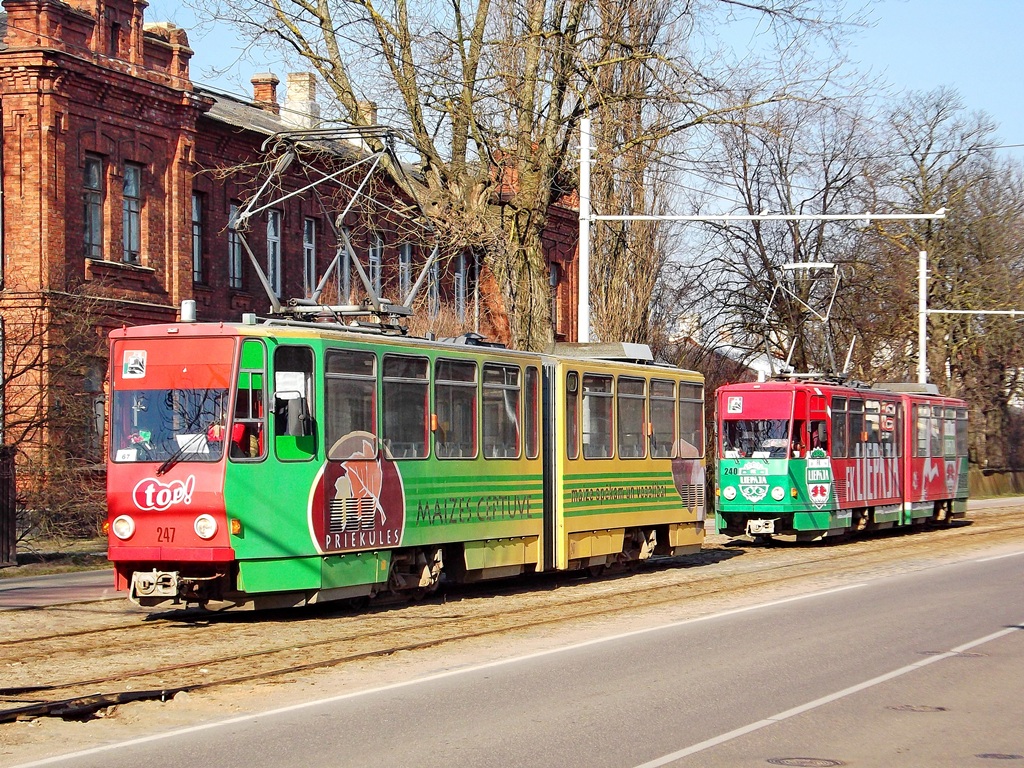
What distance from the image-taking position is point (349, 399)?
49.8 feet

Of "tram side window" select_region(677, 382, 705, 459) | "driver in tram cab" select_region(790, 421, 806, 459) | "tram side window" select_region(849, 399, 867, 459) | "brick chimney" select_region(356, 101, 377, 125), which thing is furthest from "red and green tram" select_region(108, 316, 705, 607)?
"tram side window" select_region(849, 399, 867, 459)

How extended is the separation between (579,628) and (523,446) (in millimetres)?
4031

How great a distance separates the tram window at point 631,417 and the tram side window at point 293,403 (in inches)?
257

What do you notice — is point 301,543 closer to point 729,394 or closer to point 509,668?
point 509,668

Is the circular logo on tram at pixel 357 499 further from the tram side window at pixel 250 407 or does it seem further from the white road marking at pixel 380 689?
the white road marking at pixel 380 689

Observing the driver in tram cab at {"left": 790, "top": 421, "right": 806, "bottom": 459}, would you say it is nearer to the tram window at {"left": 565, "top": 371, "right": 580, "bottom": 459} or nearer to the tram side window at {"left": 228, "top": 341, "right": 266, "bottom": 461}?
the tram window at {"left": 565, "top": 371, "right": 580, "bottom": 459}

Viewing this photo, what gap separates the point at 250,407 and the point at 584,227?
1312 centimetres

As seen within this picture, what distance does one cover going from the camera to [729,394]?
27938 millimetres

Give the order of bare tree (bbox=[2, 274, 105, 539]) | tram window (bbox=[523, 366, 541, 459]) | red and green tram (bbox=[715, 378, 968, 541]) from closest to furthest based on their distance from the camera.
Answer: tram window (bbox=[523, 366, 541, 459]), bare tree (bbox=[2, 274, 105, 539]), red and green tram (bbox=[715, 378, 968, 541])

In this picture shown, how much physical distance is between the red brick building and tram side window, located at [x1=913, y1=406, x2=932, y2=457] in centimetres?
1107

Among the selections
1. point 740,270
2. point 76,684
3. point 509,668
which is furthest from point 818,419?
point 740,270

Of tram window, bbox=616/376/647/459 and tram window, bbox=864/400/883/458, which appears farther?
tram window, bbox=864/400/883/458

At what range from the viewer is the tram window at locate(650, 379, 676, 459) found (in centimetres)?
2127

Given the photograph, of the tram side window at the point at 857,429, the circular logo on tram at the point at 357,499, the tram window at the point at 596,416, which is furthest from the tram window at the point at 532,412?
the tram side window at the point at 857,429
